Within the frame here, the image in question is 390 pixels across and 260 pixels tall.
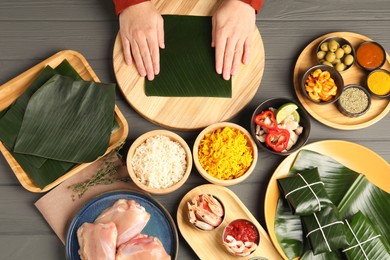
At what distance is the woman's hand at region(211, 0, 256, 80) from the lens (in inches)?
81.8

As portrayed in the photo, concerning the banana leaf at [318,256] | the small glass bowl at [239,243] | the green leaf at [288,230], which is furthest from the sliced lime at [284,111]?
the banana leaf at [318,256]

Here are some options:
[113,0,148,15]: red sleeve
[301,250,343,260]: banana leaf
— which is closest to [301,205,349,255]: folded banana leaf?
[301,250,343,260]: banana leaf

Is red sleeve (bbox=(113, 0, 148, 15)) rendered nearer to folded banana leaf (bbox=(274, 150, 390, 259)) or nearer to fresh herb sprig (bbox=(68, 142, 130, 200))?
fresh herb sprig (bbox=(68, 142, 130, 200))

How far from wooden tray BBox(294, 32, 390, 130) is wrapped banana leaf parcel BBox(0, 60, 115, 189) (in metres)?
0.88

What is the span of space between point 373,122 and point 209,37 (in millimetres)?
855

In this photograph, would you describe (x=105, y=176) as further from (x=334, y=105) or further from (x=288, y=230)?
(x=334, y=105)

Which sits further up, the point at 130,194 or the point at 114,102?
the point at 114,102

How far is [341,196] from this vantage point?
2082 mm

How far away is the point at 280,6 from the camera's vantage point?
226 centimetres

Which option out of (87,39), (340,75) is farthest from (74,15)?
(340,75)

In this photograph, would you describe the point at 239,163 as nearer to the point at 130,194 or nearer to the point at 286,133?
the point at 286,133

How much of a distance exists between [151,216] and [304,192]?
669 millimetres

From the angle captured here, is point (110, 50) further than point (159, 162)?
Yes

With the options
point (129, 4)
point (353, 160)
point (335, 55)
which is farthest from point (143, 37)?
point (353, 160)
